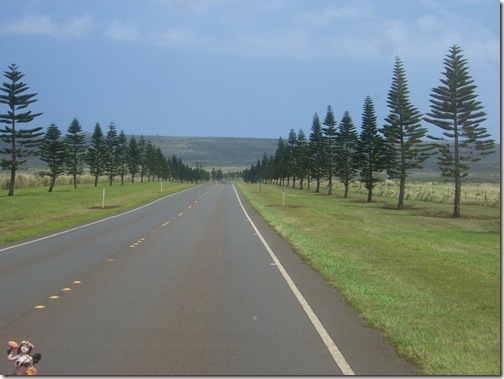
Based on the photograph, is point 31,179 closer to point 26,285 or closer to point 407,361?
point 26,285

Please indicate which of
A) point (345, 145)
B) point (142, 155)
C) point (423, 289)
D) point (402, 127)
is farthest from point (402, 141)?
point (142, 155)

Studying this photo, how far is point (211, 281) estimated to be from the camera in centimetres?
1072

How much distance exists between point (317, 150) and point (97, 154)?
1619 inches

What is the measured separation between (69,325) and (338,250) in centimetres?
990

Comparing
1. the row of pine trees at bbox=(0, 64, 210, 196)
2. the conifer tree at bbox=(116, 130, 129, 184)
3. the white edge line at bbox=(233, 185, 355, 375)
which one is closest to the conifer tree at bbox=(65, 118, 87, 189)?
the row of pine trees at bbox=(0, 64, 210, 196)

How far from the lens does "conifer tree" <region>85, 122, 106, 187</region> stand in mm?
99562

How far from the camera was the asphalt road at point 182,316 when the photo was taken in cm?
566

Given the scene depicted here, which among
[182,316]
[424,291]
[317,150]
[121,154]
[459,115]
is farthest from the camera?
[121,154]

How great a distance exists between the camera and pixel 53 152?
75.3 meters

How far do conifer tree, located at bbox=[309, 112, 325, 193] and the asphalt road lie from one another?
2746 inches

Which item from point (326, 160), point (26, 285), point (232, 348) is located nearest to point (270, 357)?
point (232, 348)

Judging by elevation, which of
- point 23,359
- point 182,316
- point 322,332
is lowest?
point 182,316

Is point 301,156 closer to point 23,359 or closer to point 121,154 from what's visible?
point 121,154

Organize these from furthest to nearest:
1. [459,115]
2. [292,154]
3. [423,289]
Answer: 1. [292,154]
2. [459,115]
3. [423,289]
